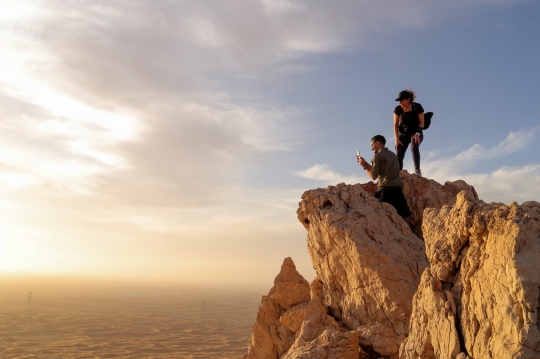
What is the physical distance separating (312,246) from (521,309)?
5457 millimetres

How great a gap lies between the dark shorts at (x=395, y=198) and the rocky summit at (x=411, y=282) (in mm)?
407

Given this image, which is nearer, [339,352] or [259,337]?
[339,352]

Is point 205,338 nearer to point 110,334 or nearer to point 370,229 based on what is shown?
point 110,334

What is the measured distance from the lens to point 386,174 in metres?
8.95

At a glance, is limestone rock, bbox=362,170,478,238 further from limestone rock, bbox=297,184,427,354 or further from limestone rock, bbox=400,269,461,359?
limestone rock, bbox=400,269,461,359

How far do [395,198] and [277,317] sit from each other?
12.2 ft

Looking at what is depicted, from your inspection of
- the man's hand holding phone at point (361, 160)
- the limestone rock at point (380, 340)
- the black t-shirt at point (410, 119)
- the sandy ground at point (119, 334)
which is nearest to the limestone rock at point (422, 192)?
the black t-shirt at point (410, 119)

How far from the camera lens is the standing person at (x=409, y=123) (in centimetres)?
959

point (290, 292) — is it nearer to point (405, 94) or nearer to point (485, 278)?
point (405, 94)

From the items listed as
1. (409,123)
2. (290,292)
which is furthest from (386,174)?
(290,292)

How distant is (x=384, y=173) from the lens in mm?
8961

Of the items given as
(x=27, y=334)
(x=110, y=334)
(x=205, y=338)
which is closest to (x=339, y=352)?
(x=205, y=338)

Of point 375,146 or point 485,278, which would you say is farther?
point 375,146

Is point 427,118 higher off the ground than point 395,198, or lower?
higher
